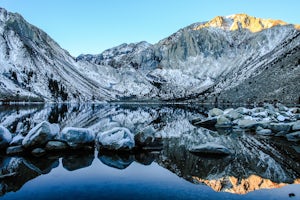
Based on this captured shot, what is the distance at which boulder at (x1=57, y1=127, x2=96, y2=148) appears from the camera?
28.1m

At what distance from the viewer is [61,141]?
92.0ft

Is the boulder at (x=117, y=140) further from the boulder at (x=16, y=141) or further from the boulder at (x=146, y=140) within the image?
the boulder at (x=16, y=141)

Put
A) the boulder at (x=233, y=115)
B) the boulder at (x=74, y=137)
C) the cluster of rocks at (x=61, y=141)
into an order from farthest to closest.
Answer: the boulder at (x=233, y=115) < the boulder at (x=74, y=137) < the cluster of rocks at (x=61, y=141)

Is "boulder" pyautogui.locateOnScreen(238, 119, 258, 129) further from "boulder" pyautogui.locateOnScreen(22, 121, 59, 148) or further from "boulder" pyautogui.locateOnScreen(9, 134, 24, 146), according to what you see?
"boulder" pyautogui.locateOnScreen(9, 134, 24, 146)

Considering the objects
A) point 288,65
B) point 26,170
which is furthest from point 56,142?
point 288,65

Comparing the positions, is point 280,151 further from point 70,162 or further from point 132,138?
point 70,162

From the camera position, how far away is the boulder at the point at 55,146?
27.3m

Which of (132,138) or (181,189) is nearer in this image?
(181,189)

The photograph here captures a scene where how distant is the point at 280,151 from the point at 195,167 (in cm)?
1180

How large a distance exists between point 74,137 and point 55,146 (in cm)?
194

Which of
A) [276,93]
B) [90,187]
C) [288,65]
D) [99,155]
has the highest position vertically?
[288,65]

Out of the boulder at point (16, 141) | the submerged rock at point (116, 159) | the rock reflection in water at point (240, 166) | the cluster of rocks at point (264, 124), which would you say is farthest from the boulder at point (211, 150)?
the boulder at point (16, 141)

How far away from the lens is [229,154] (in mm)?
27250

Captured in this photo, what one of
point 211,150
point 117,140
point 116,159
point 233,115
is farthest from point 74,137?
point 233,115
